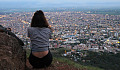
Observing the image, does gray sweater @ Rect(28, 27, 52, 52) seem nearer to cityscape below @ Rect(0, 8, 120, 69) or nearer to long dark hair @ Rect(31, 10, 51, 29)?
long dark hair @ Rect(31, 10, 51, 29)

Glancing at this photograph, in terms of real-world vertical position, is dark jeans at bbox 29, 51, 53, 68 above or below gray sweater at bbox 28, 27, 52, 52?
below

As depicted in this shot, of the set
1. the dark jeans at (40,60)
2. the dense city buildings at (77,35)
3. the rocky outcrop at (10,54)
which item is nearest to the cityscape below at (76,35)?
the dense city buildings at (77,35)

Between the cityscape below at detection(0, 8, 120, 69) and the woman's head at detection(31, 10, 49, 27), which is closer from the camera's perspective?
the woman's head at detection(31, 10, 49, 27)

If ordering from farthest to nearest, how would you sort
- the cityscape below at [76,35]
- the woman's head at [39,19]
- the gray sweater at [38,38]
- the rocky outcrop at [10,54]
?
1. the cityscape below at [76,35]
2. the woman's head at [39,19]
3. the gray sweater at [38,38]
4. the rocky outcrop at [10,54]

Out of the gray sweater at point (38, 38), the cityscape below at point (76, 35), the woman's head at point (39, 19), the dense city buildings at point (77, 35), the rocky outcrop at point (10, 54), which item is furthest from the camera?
the dense city buildings at point (77, 35)

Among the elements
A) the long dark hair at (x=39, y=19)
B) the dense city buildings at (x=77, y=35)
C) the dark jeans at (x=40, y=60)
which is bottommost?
the dense city buildings at (x=77, y=35)

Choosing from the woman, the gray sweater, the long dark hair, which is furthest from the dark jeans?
the long dark hair

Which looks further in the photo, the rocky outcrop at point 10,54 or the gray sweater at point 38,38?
the gray sweater at point 38,38

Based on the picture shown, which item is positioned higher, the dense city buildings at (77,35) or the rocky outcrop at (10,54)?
the rocky outcrop at (10,54)

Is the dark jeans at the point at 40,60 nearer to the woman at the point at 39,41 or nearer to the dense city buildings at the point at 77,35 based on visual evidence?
the woman at the point at 39,41
